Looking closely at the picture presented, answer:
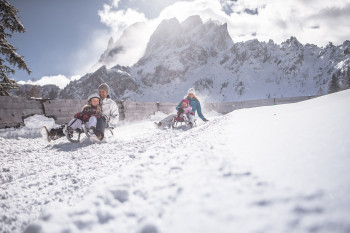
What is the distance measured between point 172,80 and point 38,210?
13290 centimetres

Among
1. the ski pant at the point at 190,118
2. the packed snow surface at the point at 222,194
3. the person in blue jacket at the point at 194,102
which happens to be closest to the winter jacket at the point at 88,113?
the packed snow surface at the point at 222,194

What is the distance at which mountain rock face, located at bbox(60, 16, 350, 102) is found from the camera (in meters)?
96.6

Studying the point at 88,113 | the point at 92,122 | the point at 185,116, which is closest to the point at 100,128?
the point at 92,122

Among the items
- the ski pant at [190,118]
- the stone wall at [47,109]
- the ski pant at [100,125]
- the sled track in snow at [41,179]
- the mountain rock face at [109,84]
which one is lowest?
the sled track in snow at [41,179]

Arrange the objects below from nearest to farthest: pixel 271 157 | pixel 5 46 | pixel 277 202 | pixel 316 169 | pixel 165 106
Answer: pixel 277 202 < pixel 316 169 < pixel 271 157 < pixel 5 46 < pixel 165 106

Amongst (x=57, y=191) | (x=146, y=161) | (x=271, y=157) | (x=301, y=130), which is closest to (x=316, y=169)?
(x=271, y=157)

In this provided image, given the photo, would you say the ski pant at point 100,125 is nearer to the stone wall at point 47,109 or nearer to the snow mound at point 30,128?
the snow mound at point 30,128

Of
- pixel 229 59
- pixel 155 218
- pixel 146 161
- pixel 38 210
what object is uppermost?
pixel 229 59

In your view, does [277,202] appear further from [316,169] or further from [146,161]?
[146,161]

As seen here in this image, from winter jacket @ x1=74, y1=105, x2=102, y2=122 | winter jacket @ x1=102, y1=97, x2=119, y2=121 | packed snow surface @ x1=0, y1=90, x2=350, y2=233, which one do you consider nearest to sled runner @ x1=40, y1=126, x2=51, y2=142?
winter jacket @ x1=74, y1=105, x2=102, y2=122

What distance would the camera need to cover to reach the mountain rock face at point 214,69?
9656cm

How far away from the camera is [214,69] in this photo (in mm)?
129375

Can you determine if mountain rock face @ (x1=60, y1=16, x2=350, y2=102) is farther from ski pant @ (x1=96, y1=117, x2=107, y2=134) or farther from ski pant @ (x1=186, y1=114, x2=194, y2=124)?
ski pant @ (x1=96, y1=117, x2=107, y2=134)

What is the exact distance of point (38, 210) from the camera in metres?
1.54
